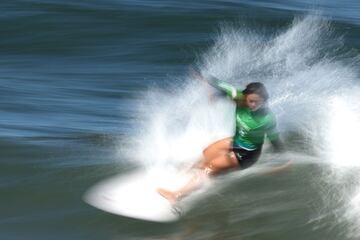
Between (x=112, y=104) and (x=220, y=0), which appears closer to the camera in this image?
(x=112, y=104)

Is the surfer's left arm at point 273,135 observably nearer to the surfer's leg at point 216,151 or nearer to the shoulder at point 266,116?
the shoulder at point 266,116

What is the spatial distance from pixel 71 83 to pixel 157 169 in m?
8.12

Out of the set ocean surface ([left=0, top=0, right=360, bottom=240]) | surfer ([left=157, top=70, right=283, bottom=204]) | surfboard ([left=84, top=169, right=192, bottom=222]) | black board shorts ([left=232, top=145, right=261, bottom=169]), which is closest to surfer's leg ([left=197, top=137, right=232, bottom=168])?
surfer ([left=157, top=70, right=283, bottom=204])

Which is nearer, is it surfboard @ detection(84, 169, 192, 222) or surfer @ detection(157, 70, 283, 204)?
surfer @ detection(157, 70, 283, 204)

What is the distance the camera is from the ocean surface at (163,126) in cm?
1031

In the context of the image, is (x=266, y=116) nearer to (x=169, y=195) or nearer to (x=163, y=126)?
(x=169, y=195)

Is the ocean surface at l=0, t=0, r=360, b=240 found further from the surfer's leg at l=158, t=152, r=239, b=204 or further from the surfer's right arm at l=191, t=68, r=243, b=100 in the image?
the surfer's right arm at l=191, t=68, r=243, b=100

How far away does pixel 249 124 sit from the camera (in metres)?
10.0

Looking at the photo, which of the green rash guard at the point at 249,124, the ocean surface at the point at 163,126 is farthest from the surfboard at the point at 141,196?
the green rash guard at the point at 249,124

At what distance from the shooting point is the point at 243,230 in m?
9.96

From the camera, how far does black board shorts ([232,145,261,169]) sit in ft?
33.2

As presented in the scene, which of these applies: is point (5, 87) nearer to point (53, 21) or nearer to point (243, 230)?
point (53, 21)

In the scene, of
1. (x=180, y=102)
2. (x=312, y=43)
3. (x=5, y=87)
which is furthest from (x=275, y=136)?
(x=312, y=43)

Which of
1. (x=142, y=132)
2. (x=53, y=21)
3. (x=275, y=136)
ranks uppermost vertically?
(x=53, y=21)
